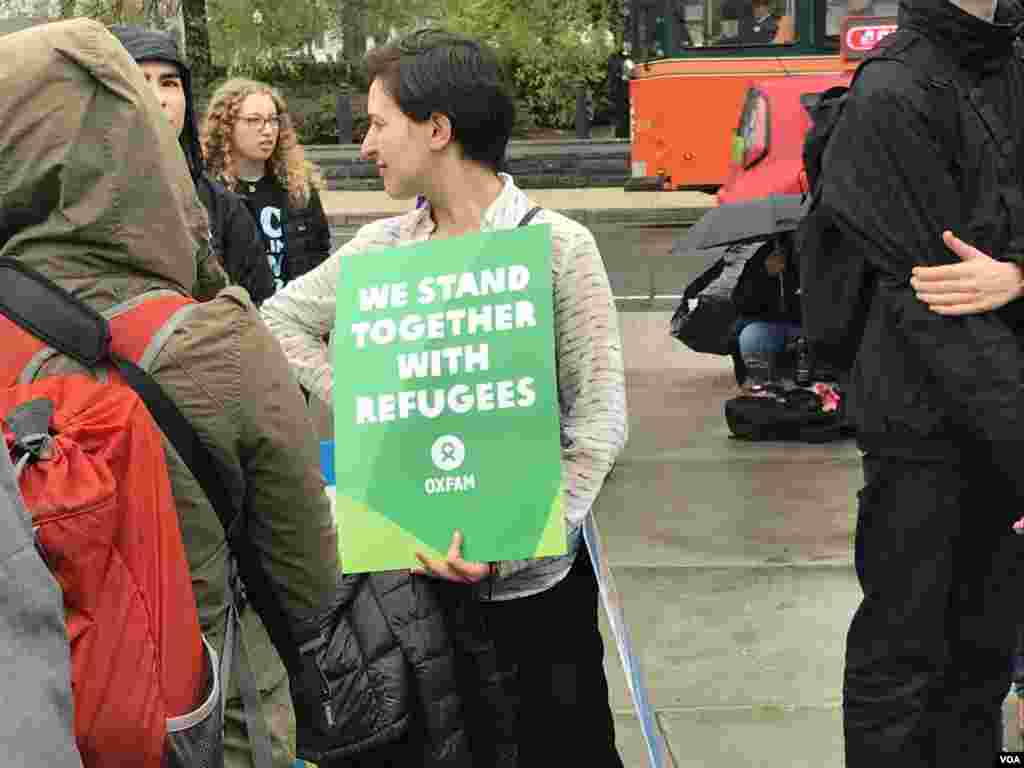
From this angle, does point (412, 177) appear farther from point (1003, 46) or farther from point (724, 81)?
point (724, 81)

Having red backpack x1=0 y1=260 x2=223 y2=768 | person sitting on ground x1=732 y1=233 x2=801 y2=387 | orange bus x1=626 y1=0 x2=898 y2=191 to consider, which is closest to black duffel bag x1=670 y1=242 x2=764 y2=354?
person sitting on ground x1=732 y1=233 x2=801 y2=387

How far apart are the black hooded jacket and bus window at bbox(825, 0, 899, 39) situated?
1340 centimetres

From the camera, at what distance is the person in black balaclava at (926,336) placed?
124 inches

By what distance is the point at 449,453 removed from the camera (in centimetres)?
301

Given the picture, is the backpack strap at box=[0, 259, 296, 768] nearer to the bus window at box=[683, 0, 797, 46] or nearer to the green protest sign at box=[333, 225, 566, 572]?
the green protest sign at box=[333, 225, 566, 572]

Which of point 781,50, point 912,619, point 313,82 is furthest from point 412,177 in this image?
point 313,82

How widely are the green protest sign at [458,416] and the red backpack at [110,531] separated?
2.71 ft

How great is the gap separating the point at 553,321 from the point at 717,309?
5579mm

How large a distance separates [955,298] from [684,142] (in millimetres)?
16743

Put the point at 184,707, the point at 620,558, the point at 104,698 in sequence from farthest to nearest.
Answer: the point at 620,558 → the point at 184,707 → the point at 104,698

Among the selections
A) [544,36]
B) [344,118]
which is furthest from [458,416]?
[344,118]

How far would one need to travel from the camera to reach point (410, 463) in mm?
3027

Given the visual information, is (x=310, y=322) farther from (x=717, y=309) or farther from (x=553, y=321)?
(x=717, y=309)

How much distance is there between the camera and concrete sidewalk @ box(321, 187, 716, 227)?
2094 centimetres
